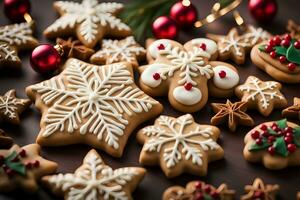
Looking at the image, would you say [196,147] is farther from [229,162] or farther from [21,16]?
[21,16]

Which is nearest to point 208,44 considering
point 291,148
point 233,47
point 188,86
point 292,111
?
point 233,47

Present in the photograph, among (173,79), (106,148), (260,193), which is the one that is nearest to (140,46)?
(173,79)

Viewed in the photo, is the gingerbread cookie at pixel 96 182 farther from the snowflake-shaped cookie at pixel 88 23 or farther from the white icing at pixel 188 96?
the snowflake-shaped cookie at pixel 88 23

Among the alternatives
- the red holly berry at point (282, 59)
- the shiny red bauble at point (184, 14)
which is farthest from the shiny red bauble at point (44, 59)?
the red holly berry at point (282, 59)

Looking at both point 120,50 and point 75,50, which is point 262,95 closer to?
point 120,50

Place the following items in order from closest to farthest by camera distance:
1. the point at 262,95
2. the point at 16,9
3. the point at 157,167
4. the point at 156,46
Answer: the point at 157,167 → the point at 262,95 → the point at 156,46 → the point at 16,9
